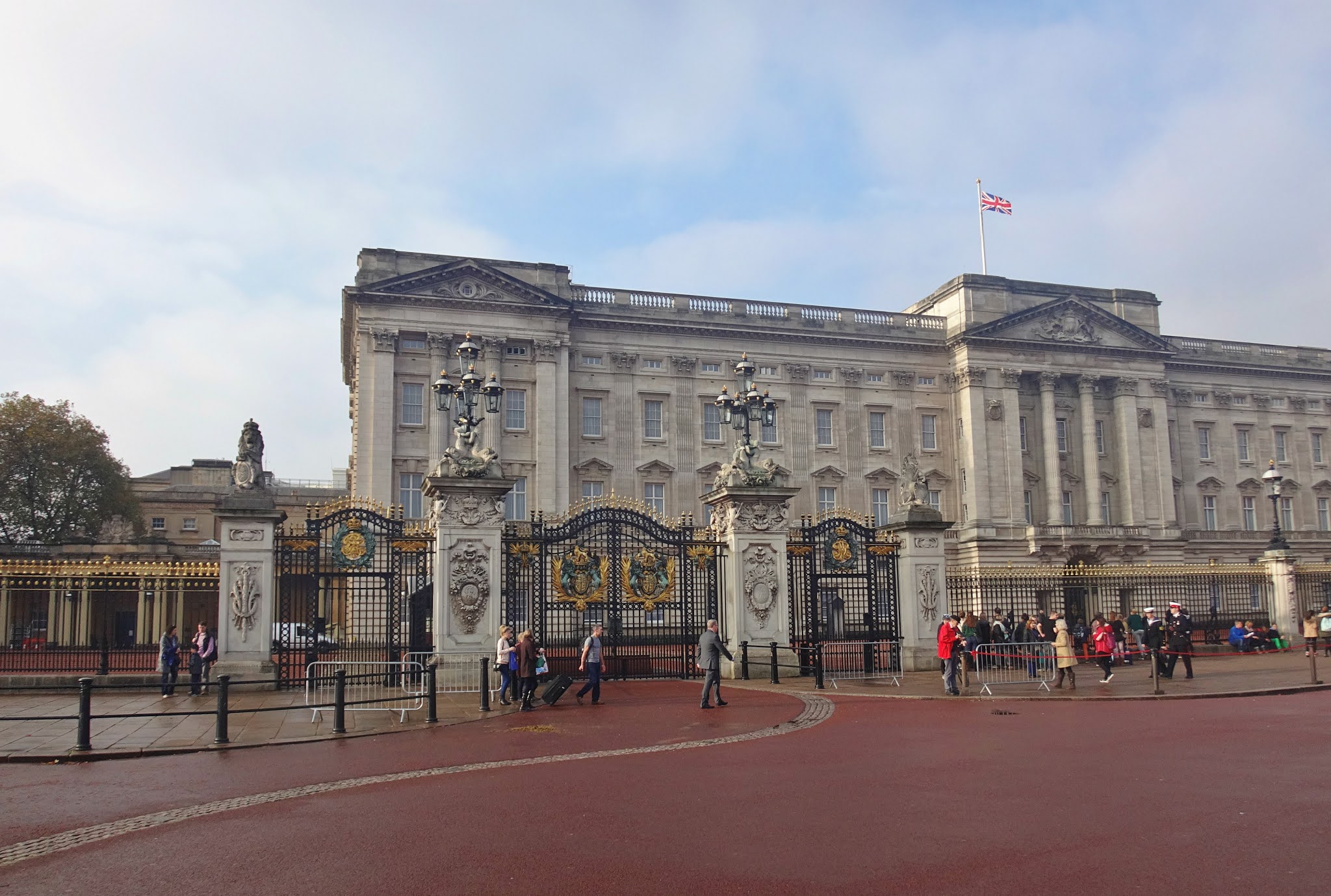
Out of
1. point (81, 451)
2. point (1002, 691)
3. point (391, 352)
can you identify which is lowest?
point (1002, 691)

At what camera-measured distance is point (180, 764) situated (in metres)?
12.1

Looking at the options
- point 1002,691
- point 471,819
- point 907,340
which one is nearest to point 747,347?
point 907,340

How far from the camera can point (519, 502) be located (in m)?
50.7

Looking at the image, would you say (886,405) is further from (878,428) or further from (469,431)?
(469,431)

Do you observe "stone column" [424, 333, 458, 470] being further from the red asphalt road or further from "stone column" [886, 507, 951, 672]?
the red asphalt road

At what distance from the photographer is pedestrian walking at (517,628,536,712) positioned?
56.9ft

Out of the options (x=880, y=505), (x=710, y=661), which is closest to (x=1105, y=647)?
(x=710, y=661)

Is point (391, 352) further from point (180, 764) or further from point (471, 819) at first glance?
point (471, 819)

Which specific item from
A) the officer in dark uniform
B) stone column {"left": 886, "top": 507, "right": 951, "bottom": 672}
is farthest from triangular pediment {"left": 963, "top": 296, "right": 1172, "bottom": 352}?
stone column {"left": 886, "top": 507, "right": 951, "bottom": 672}

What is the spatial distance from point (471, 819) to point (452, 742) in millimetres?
4835

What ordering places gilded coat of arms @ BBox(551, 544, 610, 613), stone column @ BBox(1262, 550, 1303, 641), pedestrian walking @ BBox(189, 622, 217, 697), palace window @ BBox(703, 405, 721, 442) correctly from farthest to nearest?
palace window @ BBox(703, 405, 721, 442)
stone column @ BBox(1262, 550, 1303, 641)
gilded coat of arms @ BBox(551, 544, 610, 613)
pedestrian walking @ BBox(189, 622, 217, 697)

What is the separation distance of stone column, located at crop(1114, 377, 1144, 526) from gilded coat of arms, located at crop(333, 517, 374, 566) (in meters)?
51.7

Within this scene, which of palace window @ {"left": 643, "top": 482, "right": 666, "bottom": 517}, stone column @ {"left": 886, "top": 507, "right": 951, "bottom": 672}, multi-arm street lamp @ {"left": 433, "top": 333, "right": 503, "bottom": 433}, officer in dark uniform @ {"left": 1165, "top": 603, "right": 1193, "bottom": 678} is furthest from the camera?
palace window @ {"left": 643, "top": 482, "right": 666, "bottom": 517}

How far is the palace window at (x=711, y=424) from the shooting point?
55.5 m
